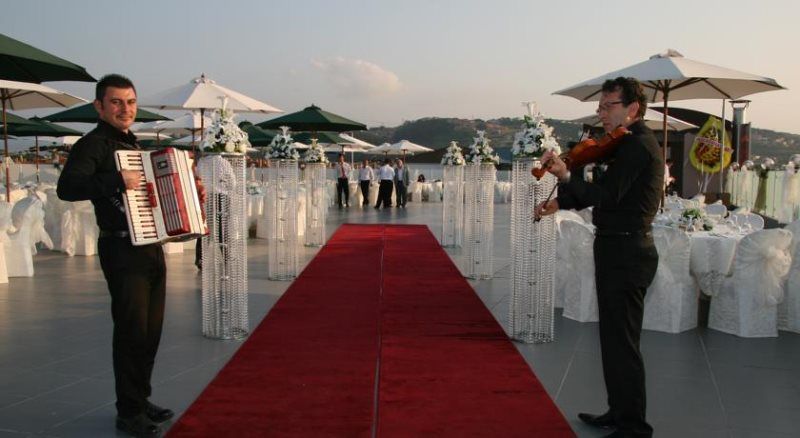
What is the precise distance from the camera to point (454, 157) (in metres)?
11.2

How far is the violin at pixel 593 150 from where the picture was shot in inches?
131

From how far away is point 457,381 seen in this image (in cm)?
455

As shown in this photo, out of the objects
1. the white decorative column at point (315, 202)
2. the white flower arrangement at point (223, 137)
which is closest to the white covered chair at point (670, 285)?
the white flower arrangement at point (223, 137)

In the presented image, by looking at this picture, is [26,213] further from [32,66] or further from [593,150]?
[593,150]

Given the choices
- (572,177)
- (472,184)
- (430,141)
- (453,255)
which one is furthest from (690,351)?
(430,141)

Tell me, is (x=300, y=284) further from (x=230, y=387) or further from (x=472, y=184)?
(x=230, y=387)

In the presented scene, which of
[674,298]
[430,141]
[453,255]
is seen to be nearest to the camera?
[674,298]

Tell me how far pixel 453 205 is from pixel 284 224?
4.29 metres

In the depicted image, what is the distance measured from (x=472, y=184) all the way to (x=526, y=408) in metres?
5.55

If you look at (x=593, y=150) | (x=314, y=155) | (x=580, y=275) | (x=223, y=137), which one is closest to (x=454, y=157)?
(x=314, y=155)

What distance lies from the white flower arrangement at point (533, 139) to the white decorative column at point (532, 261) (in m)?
0.08

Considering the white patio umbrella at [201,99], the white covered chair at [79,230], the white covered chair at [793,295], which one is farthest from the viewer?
the white patio umbrella at [201,99]

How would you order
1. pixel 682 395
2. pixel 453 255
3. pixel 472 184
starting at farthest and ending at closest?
pixel 453 255
pixel 472 184
pixel 682 395

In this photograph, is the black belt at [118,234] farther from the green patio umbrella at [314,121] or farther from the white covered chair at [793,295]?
the green patio umbrella at [314,121]
